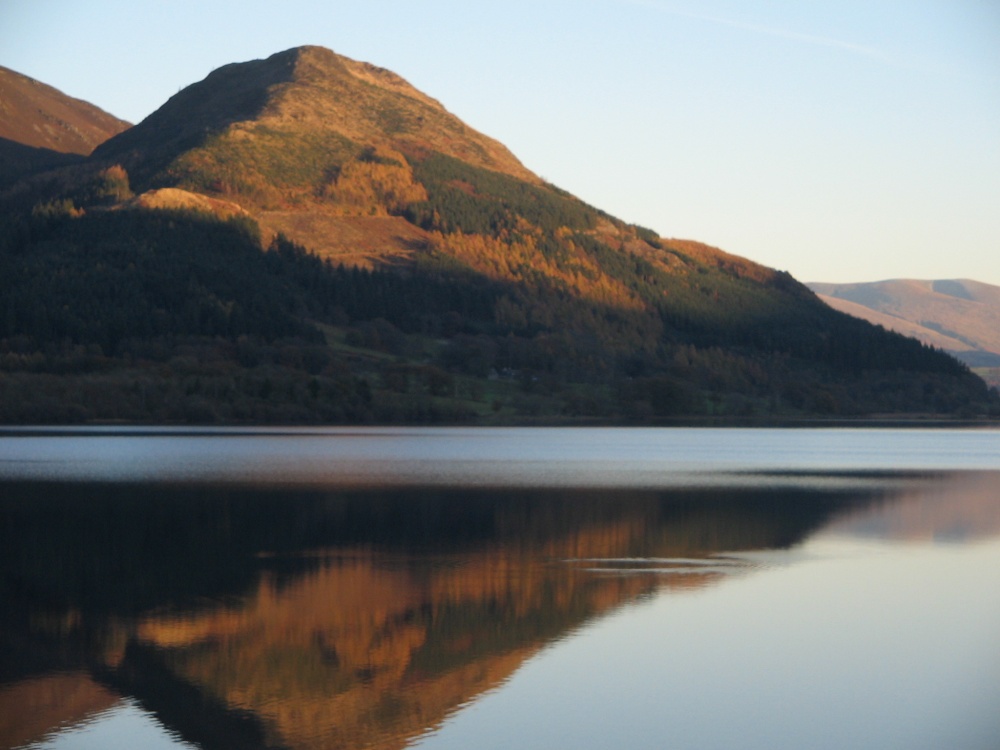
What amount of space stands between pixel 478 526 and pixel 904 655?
19.8 m

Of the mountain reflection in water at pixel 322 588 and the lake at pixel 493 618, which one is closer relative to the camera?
the lake at pixel 493 618

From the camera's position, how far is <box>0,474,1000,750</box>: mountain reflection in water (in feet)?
63.6

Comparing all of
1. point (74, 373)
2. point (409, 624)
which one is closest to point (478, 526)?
point (409, 624)

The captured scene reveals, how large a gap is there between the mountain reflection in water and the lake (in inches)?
3.8

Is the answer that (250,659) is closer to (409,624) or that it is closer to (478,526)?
(409,624)

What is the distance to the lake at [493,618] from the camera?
18.5m

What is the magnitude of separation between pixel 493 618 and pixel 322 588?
4.97 meters

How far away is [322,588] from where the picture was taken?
94.8 ft

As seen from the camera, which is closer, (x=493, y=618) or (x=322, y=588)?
(x=493, y=618)

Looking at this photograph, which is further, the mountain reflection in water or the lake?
the mountain reflection in water

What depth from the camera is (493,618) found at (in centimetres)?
2573

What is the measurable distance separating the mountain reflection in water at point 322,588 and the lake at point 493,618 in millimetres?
96

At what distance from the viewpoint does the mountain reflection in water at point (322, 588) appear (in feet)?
63.6

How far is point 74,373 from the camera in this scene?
15512 cm
